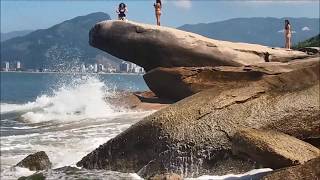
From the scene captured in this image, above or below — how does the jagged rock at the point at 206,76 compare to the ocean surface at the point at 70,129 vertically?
above

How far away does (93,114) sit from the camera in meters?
24.8

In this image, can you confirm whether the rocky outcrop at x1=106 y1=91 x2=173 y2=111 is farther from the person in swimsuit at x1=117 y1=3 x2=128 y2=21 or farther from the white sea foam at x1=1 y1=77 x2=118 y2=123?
the person in swimsuit at x1=117 y1=3 x2=128 y2=21

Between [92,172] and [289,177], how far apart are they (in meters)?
4.42

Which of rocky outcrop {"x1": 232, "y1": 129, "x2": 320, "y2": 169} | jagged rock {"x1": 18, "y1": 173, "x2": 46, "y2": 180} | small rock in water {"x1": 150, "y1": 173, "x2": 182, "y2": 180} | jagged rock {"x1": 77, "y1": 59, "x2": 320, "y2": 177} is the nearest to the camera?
rocky outcrop {"x1": 232, "y1": 129, "x2": 320, "y2": 169}

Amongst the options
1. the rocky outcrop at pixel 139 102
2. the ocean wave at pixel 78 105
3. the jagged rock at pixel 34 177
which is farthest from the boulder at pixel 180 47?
the jagged rock at pixel 34 177

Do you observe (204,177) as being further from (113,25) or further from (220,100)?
(113,25)

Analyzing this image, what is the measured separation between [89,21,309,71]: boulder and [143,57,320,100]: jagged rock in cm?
51

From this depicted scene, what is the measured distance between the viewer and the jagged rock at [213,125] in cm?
1069

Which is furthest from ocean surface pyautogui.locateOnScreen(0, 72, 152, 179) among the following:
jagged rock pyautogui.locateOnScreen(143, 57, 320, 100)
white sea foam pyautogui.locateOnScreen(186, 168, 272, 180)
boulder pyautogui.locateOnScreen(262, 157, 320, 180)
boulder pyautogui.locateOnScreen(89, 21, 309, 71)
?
boulder pyautogui.locateOnScreen(262, 157, 320, 180)

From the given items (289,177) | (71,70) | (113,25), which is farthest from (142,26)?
(71,70)

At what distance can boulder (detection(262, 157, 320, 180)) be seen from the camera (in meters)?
8.41

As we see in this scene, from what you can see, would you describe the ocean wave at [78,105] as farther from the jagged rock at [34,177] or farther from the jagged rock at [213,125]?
the jagged rock at [213,125]

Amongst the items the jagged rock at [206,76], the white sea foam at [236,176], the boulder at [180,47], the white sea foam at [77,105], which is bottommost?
the white sea foam at [77,105]

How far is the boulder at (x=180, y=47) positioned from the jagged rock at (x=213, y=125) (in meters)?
6.72
